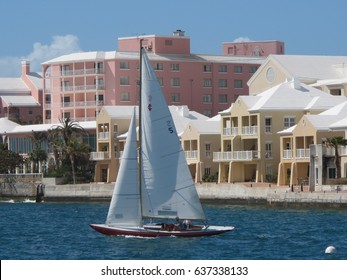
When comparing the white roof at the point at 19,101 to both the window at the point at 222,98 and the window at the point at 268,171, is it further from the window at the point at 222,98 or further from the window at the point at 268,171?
the window at the point at 268,171

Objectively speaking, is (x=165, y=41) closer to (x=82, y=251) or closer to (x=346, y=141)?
(x=346, y=141)

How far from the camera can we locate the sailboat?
68.4m

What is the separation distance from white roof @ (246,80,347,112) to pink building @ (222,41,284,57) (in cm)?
4933

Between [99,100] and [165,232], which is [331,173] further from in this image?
[99,100]

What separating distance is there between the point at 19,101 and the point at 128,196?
12935 cm

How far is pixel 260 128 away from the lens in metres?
124

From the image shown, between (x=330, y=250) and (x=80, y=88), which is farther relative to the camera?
(x=80, y=88)

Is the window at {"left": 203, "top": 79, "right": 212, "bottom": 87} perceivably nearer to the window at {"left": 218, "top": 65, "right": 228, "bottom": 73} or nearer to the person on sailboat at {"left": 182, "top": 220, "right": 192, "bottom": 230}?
the window at {"left": 218, "top": 65, "right": 228, "bottom": 73}

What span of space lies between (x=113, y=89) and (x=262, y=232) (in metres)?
88.7

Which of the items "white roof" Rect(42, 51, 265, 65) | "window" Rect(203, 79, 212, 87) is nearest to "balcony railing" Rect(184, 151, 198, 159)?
"white roof" Rect(42, 51, 265, 65)

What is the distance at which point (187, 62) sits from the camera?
167 m

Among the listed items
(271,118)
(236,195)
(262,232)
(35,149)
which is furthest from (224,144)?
(262,232)

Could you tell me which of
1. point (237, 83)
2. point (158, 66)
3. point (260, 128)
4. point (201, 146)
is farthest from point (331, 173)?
point (237, 83)

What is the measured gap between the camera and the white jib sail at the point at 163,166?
6844cm
